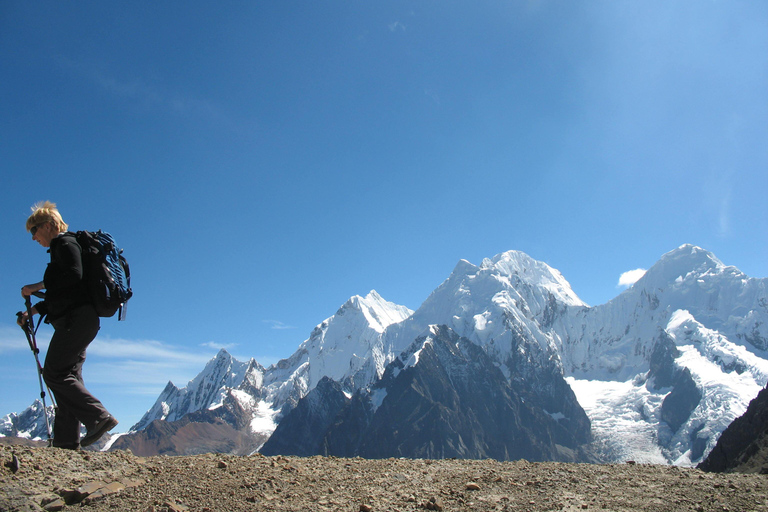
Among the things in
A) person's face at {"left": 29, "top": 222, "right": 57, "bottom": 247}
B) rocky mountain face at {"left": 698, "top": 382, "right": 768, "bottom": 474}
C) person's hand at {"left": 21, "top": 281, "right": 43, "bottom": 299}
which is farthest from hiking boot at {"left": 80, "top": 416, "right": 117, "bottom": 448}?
rocky mountain face at {"left": 698, "top": 382, "right": 768, "bottom": 474}

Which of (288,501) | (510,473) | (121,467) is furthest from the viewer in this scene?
(510,473)

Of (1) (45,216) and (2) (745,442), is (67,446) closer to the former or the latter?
(1) (45,216)

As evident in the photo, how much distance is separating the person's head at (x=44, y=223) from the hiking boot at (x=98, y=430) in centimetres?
352

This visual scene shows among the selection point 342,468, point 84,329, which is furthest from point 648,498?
point 84,329

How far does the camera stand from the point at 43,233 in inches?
331

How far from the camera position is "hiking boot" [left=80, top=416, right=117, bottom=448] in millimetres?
8016

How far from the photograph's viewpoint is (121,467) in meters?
8.11

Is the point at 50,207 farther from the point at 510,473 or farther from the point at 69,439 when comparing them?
the point at 510,473

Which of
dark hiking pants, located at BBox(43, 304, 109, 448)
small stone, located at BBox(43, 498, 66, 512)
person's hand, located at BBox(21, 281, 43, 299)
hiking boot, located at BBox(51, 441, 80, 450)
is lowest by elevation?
small stone, located at BBox(43, 498, 66, 512)

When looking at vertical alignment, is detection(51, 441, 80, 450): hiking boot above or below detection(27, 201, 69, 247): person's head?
below

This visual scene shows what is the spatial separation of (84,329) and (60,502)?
2.84 metres

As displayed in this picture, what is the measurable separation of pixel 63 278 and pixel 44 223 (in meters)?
1.44

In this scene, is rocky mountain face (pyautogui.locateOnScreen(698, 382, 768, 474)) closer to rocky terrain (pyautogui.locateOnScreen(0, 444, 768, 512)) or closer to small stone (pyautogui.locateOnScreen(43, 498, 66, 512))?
rocky terrain (pyautogui.locateOnScreen(0, 444, 768, 512))

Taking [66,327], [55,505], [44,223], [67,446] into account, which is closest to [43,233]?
[44,223]
